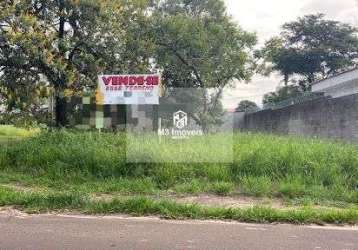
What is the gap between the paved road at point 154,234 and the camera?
4.63m

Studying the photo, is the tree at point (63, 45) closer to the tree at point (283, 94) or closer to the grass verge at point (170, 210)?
the grass verge at point (170, 210)

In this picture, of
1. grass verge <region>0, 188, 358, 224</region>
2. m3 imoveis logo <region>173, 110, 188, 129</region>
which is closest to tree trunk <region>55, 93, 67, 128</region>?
m3 imoveis logo <region>173, 110, 188, 129</region>

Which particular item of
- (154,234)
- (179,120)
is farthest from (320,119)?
(154,234)

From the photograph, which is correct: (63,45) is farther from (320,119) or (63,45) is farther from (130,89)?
(320,119)

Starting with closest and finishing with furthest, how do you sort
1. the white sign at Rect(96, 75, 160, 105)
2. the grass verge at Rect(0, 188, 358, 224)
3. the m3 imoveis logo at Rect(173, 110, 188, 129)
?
the grass verge at Rect(0, 188, 358, 224) → the white sign at Rect(96, 75, 160, 105) → the m3 imoveis logo at Rect(173, 110, 188, 129)

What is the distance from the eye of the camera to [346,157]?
8188mm

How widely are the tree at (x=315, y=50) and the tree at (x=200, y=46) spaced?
38.2 ft

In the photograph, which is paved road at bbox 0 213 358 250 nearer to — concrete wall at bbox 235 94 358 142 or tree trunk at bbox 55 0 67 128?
tree trunk at bbox 55 0 67 128

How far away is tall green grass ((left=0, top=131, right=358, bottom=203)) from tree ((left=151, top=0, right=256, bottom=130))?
229 inches

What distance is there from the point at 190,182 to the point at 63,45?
241 inches

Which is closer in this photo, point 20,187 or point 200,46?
point 20,187

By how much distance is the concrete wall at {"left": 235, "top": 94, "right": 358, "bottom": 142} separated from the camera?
12.6m

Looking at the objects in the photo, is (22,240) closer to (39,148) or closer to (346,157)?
(39,148)

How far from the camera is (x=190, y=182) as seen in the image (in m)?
7.43
